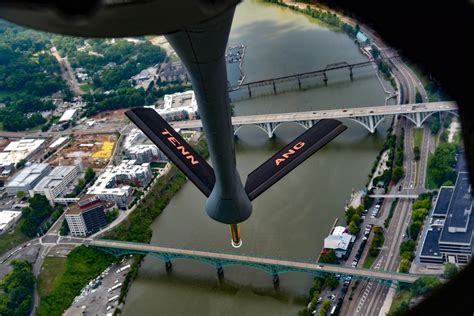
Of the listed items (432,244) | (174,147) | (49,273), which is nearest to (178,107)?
(49,273)

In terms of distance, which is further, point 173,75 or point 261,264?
point 173,75

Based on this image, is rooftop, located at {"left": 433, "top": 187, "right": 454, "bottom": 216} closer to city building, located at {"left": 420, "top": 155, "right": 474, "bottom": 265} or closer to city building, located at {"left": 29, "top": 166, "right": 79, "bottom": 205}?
city building, located at {"left": 420, "top": 155, "right": 474, "bottom": 265}

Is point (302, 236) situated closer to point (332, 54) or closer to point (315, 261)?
point (315, 261)

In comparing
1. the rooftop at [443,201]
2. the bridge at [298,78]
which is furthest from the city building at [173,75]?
the rooftop at [443,201]

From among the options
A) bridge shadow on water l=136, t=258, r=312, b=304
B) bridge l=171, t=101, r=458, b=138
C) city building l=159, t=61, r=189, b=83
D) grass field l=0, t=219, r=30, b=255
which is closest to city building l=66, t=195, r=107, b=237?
grass field l=0, t=219, r=30, b=255

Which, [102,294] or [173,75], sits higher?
[173,75]

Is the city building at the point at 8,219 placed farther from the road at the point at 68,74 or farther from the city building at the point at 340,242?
the road at the point at 68,74

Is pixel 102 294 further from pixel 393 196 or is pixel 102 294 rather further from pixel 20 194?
pixel 393 196
